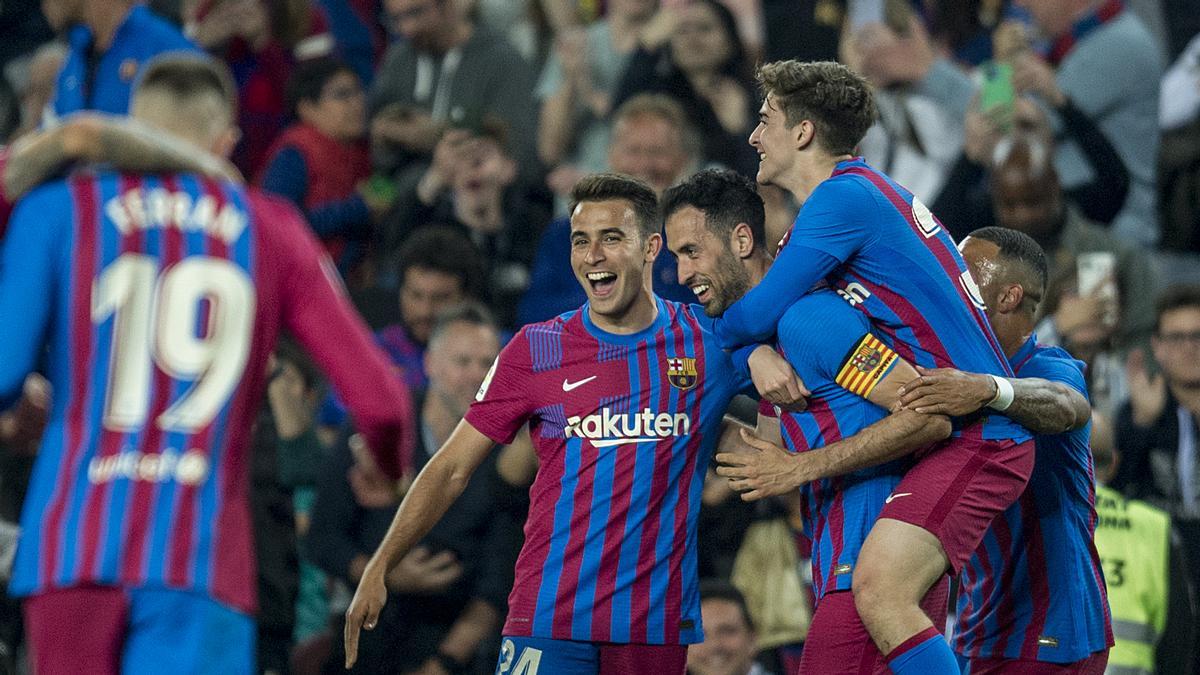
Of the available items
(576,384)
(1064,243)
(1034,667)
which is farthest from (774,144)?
(1064,243)

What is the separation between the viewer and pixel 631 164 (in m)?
9.88

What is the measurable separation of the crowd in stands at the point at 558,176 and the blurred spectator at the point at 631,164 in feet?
0.06

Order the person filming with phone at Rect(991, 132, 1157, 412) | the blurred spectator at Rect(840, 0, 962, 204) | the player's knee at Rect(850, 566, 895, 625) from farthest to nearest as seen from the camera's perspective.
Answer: the blurred spectator at Rect(840, 0, 962, 204) < the person filming with phone at Rect(991, 132, 1157, 412) < the player's knee at Rect(850, 566, 895, 625)

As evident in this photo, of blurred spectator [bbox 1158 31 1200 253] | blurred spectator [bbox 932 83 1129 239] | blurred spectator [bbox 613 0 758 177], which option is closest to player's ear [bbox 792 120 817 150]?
blurred spectator [bbox 932 83 1129 239]

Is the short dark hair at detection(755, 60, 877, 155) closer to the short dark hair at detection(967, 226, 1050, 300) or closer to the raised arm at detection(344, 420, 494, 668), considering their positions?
the short dark hair at detection(967, 226, 1050, 300)

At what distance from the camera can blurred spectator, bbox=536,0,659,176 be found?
36.1 feet

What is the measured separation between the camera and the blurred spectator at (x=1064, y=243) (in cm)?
923

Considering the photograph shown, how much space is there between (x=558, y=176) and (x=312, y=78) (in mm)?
1794

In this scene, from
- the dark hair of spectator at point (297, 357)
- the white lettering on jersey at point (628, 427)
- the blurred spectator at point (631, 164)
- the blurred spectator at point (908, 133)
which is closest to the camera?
the white lettering on jersey at point (628, 427)

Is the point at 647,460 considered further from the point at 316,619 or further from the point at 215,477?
the point at 316,619

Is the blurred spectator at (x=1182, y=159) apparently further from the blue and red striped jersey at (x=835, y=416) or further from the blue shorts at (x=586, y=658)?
the blue shorts at (x=586, y=658)

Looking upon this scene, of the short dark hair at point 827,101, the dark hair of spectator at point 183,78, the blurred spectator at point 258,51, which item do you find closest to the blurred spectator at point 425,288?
the blurred spectator at point 258,51

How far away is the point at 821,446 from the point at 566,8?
6617mm

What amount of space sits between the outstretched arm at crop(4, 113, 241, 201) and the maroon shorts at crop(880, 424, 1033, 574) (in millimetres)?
2330
